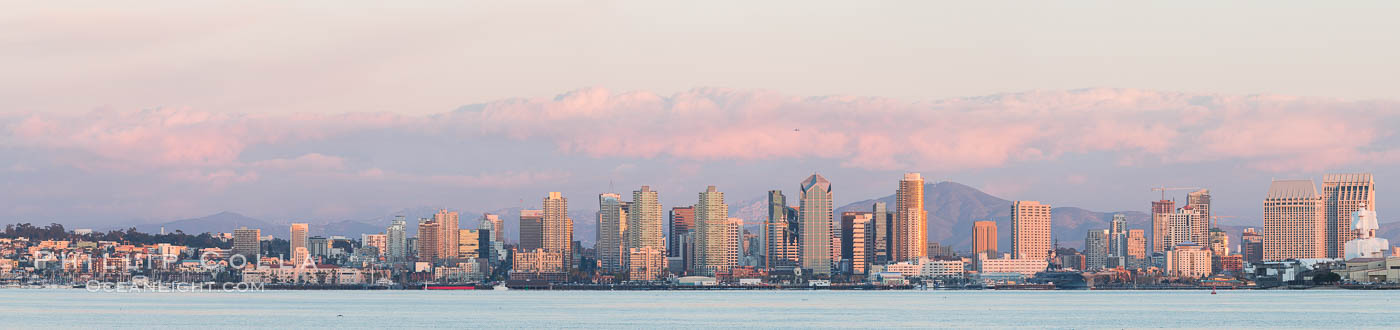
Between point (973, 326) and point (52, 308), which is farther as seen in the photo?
point (52, 308)

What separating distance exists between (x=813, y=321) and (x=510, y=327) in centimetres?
2291

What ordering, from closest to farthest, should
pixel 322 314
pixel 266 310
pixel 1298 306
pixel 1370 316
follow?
pixel 1370 316 < pixel 322 314 < pixel 266 310 < pixel 1298 306

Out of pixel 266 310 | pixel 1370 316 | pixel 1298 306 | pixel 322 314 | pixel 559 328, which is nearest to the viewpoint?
pixel 559 328

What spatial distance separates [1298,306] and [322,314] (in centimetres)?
8994

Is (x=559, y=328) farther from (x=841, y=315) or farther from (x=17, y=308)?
(x=17, y=308)

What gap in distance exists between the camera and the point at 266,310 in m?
156

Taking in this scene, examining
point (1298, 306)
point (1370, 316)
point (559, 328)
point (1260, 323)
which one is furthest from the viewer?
point (1298, 306)

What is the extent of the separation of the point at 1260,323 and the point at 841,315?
3289cm

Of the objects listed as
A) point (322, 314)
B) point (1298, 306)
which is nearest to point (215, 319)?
point (322, 314)

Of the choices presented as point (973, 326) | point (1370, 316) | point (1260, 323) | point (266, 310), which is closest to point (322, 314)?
point (266, 310)

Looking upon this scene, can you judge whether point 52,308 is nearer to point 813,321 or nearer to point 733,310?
point 733,310

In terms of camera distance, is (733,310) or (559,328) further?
(733,310)

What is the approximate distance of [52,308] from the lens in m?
160

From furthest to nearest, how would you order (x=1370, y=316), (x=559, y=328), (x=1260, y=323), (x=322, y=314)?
(x=322, y=314), (x=1370, y=316), (x=1260, y=323), (x=559, y=328)
